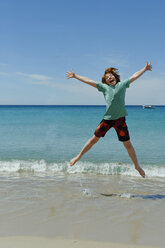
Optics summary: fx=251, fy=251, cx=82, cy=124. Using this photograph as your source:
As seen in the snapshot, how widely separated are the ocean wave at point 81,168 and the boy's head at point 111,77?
4090mm

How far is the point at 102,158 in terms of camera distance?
11.5m

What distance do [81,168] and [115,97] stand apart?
185 inches

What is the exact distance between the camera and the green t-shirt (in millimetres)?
5238

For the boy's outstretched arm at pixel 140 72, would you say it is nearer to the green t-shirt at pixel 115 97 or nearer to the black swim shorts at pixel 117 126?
the green t-shirt at pixel 115 97

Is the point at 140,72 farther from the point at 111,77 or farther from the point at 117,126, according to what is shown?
the point at 117,126

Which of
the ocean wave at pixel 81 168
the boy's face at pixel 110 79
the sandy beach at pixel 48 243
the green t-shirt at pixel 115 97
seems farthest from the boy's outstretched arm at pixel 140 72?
the ocean wave at pixel 81 168

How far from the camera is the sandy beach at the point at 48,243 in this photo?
11.3 feet

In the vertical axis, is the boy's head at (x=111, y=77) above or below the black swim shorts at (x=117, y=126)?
above

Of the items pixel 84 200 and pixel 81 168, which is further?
pixel 81 168

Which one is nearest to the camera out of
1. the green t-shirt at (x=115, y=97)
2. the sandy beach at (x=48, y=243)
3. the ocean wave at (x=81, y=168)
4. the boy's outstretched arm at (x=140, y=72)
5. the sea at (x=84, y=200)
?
the sandy beach at (x=48, y=243)

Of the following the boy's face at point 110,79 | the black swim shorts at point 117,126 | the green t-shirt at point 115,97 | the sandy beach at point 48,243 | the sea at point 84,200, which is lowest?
the sandy beach at point 48,243

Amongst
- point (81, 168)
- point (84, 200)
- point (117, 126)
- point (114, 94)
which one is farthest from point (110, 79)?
point (81, 168)

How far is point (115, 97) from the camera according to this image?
17.1ft

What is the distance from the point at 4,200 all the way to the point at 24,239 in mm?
1919
